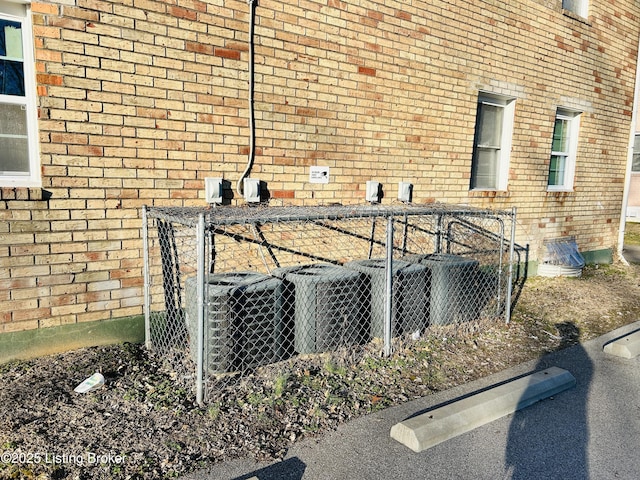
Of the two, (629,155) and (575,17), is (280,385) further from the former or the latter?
(629,155)

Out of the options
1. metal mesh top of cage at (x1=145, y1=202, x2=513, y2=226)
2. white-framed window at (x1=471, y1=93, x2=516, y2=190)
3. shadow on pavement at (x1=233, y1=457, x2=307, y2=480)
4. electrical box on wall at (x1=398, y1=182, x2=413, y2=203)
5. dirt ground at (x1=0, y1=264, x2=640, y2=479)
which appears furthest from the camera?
white-framed window at (x1=471, y1=93, x2=516, y2=190)

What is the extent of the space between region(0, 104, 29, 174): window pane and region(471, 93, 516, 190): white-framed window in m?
5.85

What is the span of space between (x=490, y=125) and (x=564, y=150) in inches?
88.4

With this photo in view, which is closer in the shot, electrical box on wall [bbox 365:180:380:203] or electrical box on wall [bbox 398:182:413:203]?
electrical box on wall [bbox 365:180:380:203]

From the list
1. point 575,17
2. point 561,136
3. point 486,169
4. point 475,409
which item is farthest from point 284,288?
point 575,17

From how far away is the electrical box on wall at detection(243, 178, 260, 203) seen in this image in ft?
16.0

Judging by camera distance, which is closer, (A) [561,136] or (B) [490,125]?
(B) [490,125]

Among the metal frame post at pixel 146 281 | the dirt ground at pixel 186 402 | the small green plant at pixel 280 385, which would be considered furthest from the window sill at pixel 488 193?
the metal frame post at pixel 146 281

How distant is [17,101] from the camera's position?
3.97 metres

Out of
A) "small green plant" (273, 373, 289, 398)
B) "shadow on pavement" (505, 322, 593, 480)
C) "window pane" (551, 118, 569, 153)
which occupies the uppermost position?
"window pane" (551, 118, 569, 153)

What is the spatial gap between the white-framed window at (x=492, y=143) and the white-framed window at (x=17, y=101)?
5.79 meters

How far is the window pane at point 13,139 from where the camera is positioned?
3.98m

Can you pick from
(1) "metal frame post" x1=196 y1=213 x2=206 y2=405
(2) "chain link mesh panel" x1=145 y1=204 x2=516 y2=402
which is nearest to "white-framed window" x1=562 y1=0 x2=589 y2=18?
(2) "chain link mesh panel" x1=145 y1=204 x2=516 y2=402

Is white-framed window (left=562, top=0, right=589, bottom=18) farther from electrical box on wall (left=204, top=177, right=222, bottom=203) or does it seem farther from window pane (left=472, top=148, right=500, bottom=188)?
electrical box on wall (left=204, top=177, right=222, bottom=203)
